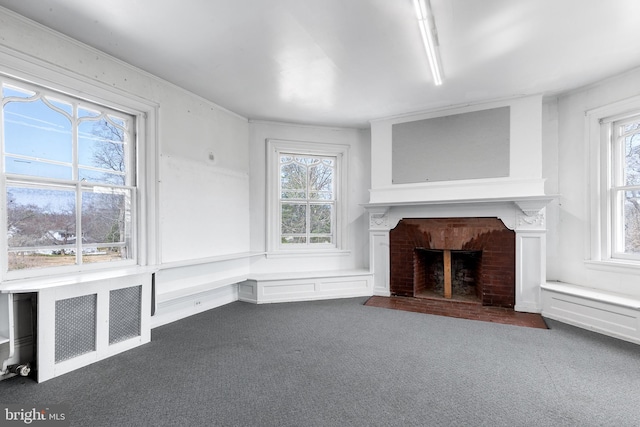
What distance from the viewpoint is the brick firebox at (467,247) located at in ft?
13.3

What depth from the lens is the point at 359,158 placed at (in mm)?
5324

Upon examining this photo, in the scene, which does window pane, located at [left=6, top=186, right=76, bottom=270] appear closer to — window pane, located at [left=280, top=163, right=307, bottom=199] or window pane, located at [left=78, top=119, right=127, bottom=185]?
window pane, located at [left=78, top=119, right=127, bottom=185]

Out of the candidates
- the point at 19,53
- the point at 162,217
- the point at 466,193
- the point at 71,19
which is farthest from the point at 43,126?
the point at 466,193

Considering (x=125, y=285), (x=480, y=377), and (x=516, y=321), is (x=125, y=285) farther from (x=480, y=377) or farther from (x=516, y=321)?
(x=516, y=321)

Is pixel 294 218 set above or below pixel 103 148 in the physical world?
below

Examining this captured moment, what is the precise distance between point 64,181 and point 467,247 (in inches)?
187

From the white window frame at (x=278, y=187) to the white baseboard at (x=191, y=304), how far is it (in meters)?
0.89

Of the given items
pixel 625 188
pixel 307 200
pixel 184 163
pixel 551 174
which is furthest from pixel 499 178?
pixel 184 163

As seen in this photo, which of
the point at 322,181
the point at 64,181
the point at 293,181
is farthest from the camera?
the point at 322,181

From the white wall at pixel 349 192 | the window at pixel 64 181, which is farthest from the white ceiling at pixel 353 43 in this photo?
the white wall at pixel 349 192

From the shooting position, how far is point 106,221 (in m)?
3.08

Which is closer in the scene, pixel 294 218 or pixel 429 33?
pixel 429 33

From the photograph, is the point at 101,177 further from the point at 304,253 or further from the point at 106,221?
the point at 304,253

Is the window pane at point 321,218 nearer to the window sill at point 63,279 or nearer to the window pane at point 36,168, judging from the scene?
the window sill at point 63,279
